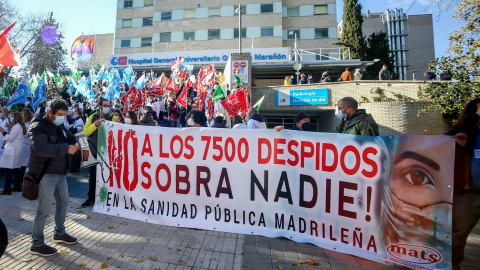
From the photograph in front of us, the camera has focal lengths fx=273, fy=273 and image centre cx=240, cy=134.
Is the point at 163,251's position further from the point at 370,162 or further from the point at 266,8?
the point at 266,8

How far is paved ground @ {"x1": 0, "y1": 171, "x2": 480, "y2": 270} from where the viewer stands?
3.22m

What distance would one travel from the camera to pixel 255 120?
243 inches

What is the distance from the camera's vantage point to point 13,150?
242 inches

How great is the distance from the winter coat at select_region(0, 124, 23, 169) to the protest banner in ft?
9.84

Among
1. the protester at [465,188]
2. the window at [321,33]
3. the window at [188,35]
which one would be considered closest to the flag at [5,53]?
the protester at [465,188]

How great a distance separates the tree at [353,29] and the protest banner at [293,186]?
27821 mm

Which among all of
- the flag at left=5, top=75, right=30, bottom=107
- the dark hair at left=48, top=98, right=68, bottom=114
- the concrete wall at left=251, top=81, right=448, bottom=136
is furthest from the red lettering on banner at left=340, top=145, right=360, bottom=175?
the concrete wall at left=251, top=81, right=448, bottom=136

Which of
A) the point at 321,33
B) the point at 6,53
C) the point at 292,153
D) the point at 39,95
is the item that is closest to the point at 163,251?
the point at 292,153

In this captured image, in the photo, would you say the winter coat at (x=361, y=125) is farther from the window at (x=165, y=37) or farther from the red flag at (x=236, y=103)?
the window at (x=165, y=37)

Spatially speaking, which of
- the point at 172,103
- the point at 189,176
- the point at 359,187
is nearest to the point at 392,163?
the point at 359,187

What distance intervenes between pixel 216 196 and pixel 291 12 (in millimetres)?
34628

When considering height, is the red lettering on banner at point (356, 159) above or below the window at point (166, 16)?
below

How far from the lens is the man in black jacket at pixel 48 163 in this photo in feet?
11.1

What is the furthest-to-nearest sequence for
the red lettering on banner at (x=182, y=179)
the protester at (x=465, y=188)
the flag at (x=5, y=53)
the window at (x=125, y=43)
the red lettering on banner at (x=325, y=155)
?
the window at (x=125, y=43) < the flag at (x=5, y=53) < the red lettering on banner at (x=182, y=179) < the red lettering on banner at (x=325, y=155) < the protester at (x=465, y=188)
